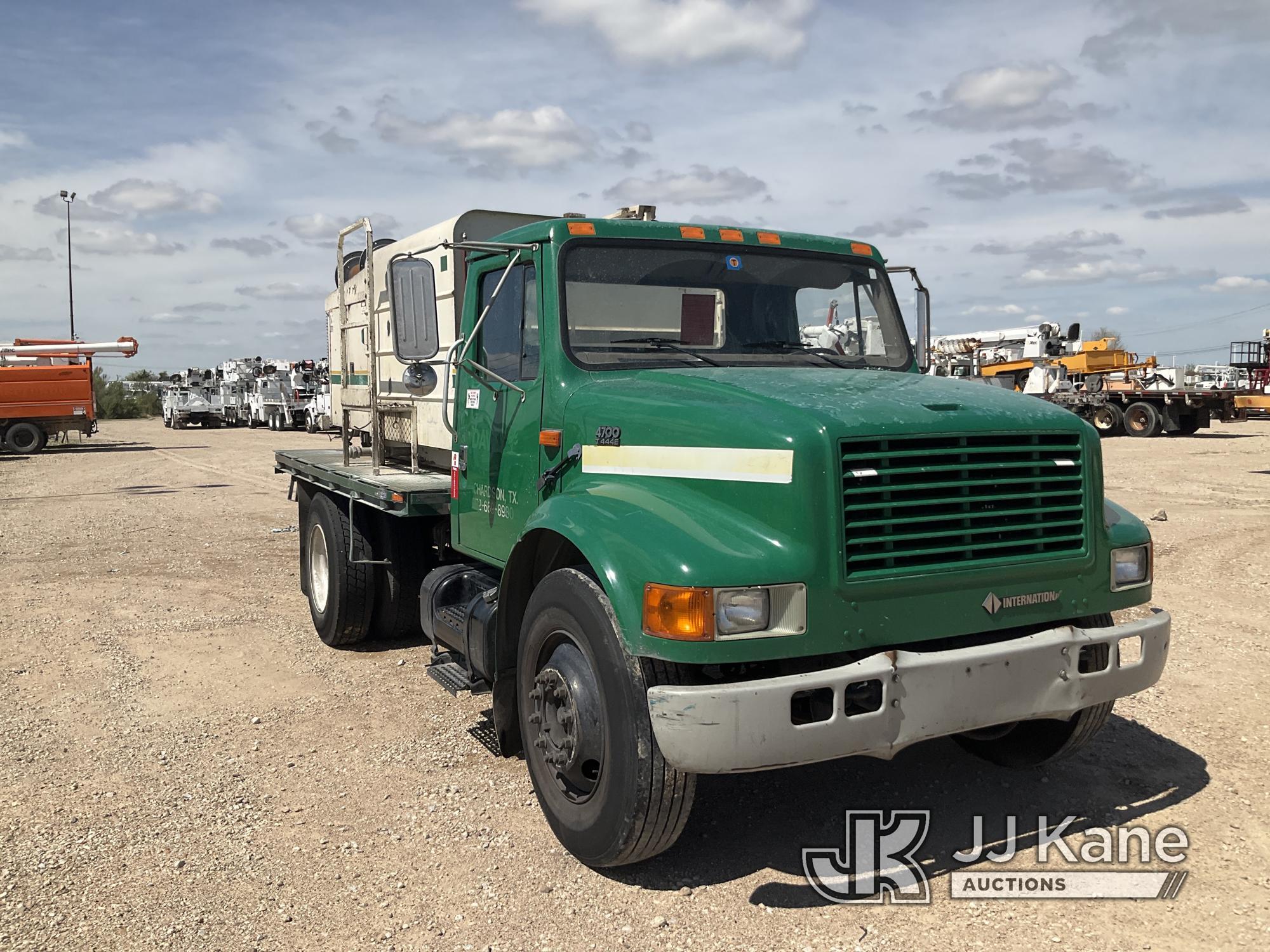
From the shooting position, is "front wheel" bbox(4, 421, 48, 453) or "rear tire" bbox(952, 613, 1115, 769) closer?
"rear tire" bbox(952, 613, 1115, 769)

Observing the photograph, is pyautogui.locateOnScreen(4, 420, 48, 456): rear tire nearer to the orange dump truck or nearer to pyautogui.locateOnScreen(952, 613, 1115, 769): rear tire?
the orange dump truck

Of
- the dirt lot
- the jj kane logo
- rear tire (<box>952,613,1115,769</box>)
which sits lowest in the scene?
the dirt lot

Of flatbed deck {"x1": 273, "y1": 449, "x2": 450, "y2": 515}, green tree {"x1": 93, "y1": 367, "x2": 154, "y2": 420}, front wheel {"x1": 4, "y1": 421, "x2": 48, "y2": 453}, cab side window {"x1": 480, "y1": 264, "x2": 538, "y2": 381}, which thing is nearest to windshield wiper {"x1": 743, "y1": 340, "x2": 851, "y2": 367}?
cab side window {"x1": 480, "y1": 264, "x2": 538, "y2": 381}

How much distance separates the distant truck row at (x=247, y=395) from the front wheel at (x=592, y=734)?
33.8 m

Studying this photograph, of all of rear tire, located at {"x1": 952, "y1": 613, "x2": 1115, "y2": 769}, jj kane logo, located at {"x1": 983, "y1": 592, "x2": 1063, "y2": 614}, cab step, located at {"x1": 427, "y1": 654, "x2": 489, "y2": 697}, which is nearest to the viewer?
jj kane logo, located at {"x1": 983, "y1": 592, "x2": 1063, "y2": 614}

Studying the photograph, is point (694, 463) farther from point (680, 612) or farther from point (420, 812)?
point (420, 812)

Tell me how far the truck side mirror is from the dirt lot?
195cm

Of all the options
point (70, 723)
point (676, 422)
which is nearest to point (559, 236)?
point (676, 422)

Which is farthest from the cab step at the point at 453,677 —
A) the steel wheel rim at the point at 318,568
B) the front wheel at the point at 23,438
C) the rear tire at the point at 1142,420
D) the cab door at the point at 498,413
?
the rear tire at the point at 1142,420

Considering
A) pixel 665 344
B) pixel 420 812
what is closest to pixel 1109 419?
pixel 665 344

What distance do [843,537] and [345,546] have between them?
421cm

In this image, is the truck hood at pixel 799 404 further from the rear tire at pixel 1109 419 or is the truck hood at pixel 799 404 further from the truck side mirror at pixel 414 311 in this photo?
the rear tire at pixel 1109 419

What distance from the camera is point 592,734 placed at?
360 cm

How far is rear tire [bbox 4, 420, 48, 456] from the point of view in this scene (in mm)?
27594
